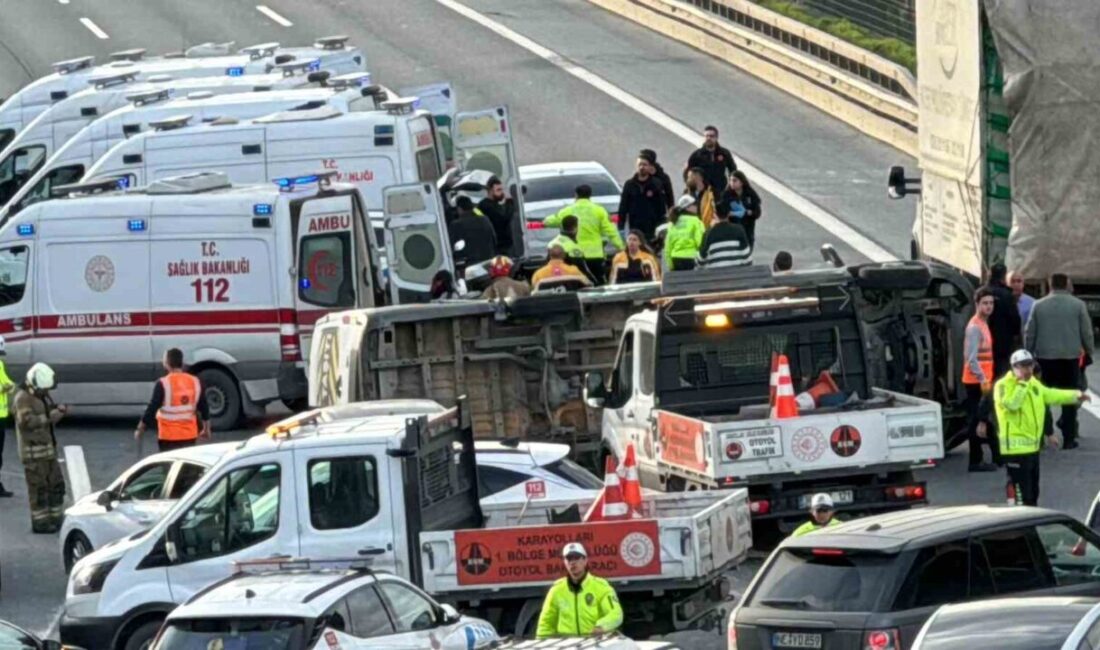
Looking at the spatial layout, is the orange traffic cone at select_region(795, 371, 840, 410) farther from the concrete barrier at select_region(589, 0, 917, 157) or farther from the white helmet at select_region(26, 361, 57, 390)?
the concrete barrier at select_region(589, 0, 917, 157)

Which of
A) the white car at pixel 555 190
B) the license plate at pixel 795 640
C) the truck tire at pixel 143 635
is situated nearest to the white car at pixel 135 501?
the truck tire at pixel 143 635

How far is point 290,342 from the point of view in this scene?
88.2ft

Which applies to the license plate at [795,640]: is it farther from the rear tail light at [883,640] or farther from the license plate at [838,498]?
the license plate at [838,498]

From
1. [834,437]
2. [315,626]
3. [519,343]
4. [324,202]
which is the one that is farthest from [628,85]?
[315,626]

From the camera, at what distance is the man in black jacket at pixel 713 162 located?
32.7m

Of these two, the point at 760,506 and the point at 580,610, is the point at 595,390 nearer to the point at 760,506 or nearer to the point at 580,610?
the point at 760,506

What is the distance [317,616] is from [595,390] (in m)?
7.20

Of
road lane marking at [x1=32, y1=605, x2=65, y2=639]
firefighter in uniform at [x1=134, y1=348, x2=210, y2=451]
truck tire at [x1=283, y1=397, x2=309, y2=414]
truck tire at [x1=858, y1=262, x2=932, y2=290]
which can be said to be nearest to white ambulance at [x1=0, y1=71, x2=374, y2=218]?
truck tire at [x1=283, y1=397, x2=309, y2=414]

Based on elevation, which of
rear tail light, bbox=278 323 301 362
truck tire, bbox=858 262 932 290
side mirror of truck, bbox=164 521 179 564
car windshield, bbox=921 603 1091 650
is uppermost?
truck tire, bbox=858 262 932 290

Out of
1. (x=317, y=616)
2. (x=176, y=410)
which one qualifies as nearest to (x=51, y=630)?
(x=176, y=410)

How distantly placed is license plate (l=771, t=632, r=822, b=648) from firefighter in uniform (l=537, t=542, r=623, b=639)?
4.49 ft

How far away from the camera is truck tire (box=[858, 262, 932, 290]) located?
23.0 m

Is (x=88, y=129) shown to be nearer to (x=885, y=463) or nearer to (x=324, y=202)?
(x=324, y=202)

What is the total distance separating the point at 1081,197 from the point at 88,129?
1302cm
